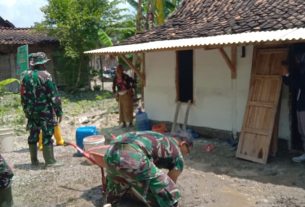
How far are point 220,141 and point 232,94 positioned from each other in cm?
105

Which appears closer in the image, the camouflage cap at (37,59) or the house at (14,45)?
the camouflage cap at (37,59)

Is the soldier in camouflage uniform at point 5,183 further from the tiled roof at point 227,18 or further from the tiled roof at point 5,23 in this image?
the tiled roof at point 5,23

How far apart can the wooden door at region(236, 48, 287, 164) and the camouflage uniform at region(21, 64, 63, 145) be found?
337 cm

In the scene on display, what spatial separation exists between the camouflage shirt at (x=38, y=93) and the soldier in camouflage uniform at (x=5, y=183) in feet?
9.16

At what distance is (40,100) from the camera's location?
6.83 metres

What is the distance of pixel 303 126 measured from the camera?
672cm

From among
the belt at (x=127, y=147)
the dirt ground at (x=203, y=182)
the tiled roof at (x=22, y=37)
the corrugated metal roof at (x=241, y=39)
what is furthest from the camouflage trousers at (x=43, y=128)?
the tiled roof at (x=22, y=37)

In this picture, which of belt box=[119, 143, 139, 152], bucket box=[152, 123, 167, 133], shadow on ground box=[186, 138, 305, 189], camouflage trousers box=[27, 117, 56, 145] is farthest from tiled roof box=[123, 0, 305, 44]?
belt box=[119, 143, 139, 152]

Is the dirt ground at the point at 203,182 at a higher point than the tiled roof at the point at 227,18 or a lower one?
lower

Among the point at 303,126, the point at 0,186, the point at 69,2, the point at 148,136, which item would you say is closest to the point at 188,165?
the point at 303,126

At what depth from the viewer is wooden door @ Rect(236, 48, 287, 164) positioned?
7121 millimetres

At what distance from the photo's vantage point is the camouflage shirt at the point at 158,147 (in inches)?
165

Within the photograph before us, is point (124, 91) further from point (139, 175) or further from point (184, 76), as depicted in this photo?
point (139, 175)

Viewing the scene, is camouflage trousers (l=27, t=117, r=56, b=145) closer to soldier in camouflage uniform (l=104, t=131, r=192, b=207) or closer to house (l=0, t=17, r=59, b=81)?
soldier in camouflage uniform (l=104, t=131, r=192, b=207)
